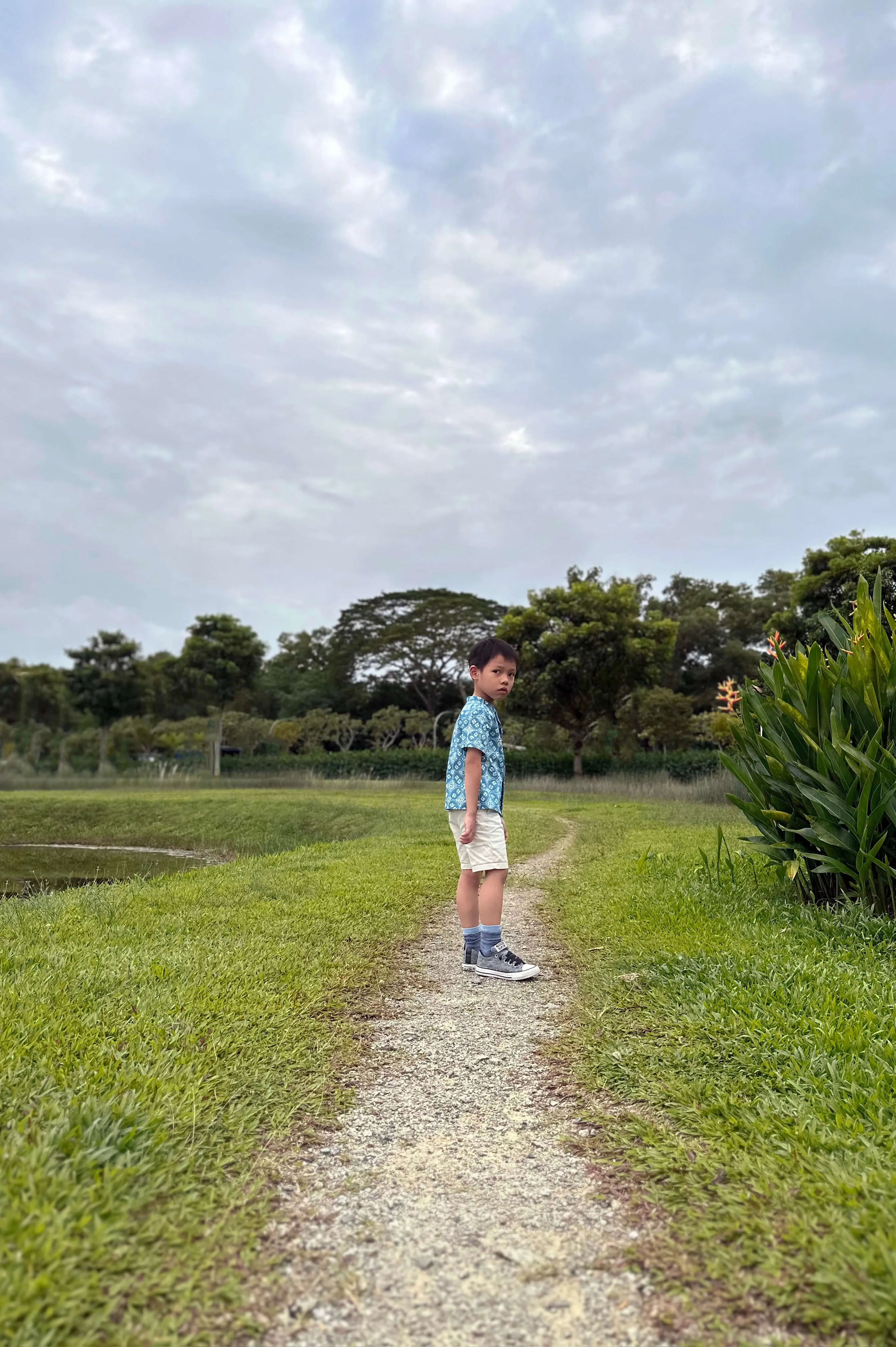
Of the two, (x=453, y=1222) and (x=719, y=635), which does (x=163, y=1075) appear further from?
(x=719, y=635)

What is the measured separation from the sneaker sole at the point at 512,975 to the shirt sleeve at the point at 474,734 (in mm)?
1106

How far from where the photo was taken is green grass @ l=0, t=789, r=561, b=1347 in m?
1.66

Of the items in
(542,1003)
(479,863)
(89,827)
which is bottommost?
(89,827)

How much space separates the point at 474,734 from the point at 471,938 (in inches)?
42.5

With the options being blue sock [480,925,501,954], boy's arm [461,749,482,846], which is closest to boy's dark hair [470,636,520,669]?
boy's arm [461,749,482,846]

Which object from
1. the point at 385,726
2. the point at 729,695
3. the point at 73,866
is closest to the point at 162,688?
the point at 385,726

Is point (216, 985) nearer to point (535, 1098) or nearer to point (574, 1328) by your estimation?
point (535, 1098)

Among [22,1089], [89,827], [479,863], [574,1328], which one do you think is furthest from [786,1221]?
[89,827]

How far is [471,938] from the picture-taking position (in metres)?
4.28

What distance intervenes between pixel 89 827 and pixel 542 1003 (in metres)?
15.2

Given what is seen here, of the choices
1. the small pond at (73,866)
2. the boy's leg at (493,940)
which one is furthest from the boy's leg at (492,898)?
the small pond at (73,866)

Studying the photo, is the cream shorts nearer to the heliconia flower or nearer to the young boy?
the young boy

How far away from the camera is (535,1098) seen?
270 cm

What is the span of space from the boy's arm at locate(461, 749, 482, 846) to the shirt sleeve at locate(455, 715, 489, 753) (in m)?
0.03
